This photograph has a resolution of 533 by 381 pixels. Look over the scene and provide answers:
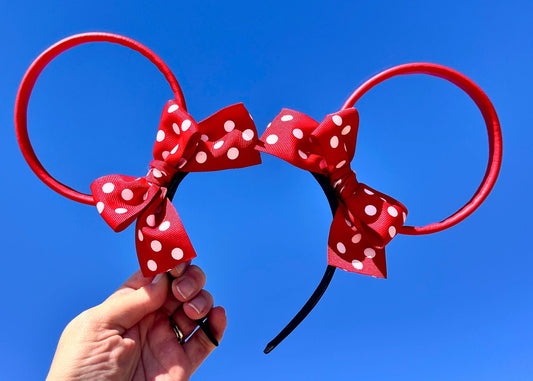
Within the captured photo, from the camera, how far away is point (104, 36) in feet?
7.66

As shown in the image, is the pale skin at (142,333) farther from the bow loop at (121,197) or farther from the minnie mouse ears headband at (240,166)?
the bow loop at (121,197)

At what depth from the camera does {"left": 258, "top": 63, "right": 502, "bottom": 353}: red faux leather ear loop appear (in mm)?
2246

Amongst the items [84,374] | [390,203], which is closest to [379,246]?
[390,203]

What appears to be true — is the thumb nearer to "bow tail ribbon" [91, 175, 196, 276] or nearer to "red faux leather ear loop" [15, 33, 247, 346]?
"bow tail ribbon" [91, 175, 196, 276]

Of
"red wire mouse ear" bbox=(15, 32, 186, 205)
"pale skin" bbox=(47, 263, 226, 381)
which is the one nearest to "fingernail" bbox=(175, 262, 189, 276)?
"pale skin" bbox=(47, 263, 226, 381)

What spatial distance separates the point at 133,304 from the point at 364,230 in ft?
4.20

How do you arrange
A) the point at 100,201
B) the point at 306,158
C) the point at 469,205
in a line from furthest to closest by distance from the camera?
the point at 469,205
the point at 306,158
the point at 100,201

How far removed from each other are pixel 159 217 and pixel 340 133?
100cm

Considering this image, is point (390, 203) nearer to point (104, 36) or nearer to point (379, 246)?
point (379, 246)

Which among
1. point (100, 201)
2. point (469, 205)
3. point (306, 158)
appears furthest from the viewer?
point (469, 205)

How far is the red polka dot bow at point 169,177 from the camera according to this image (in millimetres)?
2117

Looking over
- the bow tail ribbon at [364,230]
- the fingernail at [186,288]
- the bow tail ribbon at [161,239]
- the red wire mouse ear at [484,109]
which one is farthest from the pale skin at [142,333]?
the red wire mouse ear at [484,109]

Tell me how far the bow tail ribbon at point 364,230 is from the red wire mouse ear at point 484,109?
17cm

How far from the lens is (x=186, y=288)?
2.35 m
